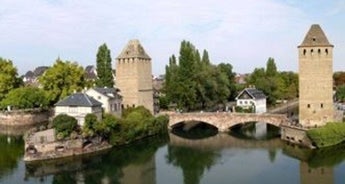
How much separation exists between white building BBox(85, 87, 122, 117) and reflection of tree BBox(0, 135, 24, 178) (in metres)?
8.50

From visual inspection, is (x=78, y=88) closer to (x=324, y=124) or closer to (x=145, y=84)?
(x=145, y=84)

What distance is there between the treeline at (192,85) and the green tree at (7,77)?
20.6 meters

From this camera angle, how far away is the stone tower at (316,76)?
44094 millimetres

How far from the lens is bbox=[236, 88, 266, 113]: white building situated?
65.3m

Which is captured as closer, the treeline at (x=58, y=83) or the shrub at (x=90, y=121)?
the shrub at (x=90, y=121)

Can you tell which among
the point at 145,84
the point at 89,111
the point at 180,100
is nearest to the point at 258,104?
the point at 180,100

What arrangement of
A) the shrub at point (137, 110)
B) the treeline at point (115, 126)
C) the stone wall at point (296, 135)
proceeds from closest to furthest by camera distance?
the treeline at point (115, 126) < the stone wall at point (296, 135) < the shrub at point (137, 110)

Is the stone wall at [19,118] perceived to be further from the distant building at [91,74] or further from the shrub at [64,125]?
the shrub at [64,125]

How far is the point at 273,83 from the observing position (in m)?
75.2

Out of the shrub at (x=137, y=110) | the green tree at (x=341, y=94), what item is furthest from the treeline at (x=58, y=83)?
the green tree at (x=341, y=94)

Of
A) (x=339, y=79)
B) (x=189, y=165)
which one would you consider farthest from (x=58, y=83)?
(x=339, y=79)

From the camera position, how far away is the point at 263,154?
1561 inches

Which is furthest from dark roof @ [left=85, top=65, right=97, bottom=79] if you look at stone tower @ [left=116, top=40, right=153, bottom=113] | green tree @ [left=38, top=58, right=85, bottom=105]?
stone tower @ [left=116, top=40, right=153, bottom=113]

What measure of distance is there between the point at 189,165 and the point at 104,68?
25.3 meters
